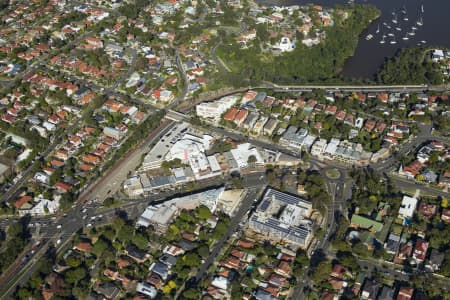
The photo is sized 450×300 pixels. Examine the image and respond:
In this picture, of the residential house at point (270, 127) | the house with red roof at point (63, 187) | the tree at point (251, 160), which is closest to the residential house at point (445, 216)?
the tree at point (251, 160)

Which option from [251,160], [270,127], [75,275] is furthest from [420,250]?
[75,275]

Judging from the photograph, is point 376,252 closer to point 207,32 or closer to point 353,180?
point 353,180

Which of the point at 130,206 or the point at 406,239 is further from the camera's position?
the point at 130,206

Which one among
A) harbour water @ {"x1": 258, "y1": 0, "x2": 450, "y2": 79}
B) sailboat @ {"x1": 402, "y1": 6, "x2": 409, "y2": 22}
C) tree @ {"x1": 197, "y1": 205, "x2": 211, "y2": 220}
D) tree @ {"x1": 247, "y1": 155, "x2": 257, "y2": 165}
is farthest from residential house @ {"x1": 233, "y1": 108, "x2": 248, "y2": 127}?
sailboat @ {"x1": 402, "y1": 6, "x2": 409, "y2": 22}

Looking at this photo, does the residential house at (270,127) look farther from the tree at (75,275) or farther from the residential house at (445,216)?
the tree at (75,275)

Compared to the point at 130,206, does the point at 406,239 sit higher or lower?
higher

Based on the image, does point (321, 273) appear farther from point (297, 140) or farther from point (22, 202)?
point (22, 202)

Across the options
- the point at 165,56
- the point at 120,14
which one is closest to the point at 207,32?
the point at 165,56
